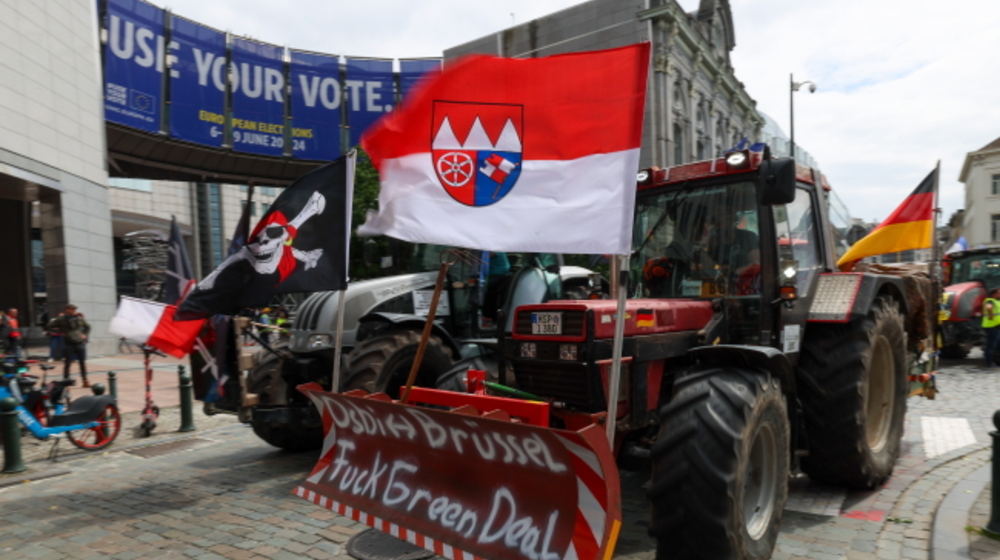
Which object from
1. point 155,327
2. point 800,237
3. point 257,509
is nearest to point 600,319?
point 800,237

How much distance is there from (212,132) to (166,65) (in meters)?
3.07

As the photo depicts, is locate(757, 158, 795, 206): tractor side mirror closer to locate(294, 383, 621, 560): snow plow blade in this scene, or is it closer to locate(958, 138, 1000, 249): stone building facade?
locate(294, 383, 621, 560): snow plow blade

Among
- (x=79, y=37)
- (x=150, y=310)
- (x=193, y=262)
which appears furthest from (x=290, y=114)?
(x=150, y=310)

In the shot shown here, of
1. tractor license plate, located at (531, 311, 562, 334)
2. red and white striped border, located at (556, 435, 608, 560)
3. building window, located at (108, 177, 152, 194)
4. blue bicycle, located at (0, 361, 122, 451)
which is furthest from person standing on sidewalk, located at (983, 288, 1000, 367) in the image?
building window, located at (108, 177, 152, 194)

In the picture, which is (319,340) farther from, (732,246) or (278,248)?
(732,246)

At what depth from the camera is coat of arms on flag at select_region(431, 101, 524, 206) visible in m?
3.61

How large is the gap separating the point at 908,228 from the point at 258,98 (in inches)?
1065

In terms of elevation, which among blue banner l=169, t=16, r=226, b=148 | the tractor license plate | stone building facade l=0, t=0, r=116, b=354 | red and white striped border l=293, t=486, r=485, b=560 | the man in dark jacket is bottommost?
red and white striped border l=293, t=486, r=485, b=560

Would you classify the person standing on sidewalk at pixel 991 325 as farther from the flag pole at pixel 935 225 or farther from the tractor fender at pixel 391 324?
the tractor fender at pixel 391 324

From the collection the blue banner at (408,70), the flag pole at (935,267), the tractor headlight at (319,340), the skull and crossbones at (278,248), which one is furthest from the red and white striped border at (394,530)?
the blue banner at (408,70)

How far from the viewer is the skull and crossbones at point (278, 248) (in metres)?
5.24

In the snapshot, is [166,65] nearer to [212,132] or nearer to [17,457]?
[212,132]

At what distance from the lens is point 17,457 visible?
7.06m

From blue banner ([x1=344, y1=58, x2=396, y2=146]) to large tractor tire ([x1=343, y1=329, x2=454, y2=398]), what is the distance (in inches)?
1028
